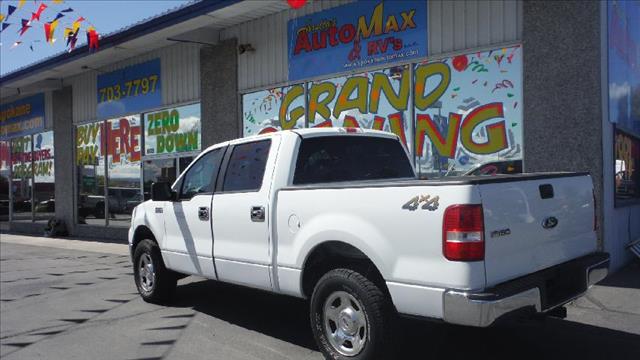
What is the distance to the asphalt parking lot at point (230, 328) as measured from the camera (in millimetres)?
4992

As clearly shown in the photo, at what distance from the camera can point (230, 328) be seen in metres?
5.91

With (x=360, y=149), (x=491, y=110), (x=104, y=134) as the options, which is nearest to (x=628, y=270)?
(x=491, y=110)

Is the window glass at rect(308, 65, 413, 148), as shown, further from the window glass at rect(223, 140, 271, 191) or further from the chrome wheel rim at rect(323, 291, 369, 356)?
the chrome wheel rim at rect(323, 291, 369, 356)

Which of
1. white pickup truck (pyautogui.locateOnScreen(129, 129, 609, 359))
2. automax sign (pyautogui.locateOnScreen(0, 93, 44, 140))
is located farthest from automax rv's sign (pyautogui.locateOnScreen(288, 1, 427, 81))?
automax sign (pyautogui.locateOnScreen(0, 93, 44, 140))

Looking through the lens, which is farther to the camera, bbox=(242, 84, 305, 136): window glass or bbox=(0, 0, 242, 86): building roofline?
bbox=(242, 84, 305, 136): window glass

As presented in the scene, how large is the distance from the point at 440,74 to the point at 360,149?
12.8 ft

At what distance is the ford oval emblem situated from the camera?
4130 millimetres

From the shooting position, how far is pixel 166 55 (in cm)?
1405

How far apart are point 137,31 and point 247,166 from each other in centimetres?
846

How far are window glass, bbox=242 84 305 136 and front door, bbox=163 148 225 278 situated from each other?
4.87 m

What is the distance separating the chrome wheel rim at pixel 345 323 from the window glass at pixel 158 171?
398 inches

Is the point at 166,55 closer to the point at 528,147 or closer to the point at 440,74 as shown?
the point at 440,74

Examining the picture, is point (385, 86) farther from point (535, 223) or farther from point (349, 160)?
point (535, 223)

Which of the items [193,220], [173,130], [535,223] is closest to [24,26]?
[173,130]
